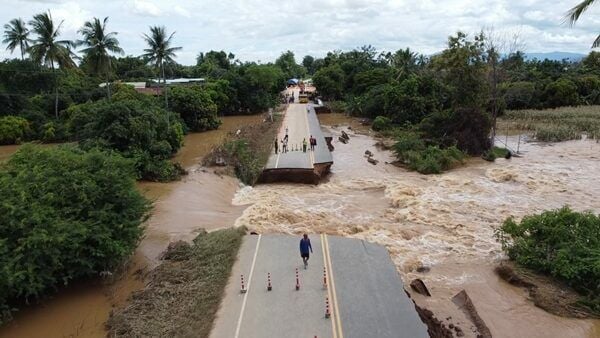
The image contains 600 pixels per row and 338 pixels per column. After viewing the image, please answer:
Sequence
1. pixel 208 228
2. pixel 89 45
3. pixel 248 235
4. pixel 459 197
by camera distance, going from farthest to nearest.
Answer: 1. pixel 89 45
2. pixel 459 197
3. pixel 208 228
4. pixel 248 235

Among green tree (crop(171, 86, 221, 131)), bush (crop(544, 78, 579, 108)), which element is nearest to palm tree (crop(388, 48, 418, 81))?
bush (crop(544, 78, 579, 108))

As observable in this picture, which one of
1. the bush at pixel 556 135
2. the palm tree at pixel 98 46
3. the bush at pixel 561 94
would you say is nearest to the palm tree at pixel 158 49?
the palm tree at pixel 98 46

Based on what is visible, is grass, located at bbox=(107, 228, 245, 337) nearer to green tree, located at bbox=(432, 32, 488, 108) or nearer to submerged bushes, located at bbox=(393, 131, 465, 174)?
submerged bushes, located at bbox=(393, 131, 465, 174)

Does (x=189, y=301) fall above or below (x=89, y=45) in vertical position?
below

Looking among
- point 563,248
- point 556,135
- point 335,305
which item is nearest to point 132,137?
point 335,305

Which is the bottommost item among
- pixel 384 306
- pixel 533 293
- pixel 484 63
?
pixel 533 293

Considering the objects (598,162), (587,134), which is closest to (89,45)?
(598,162)

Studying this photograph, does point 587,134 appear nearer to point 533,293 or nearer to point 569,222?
point 569,222
